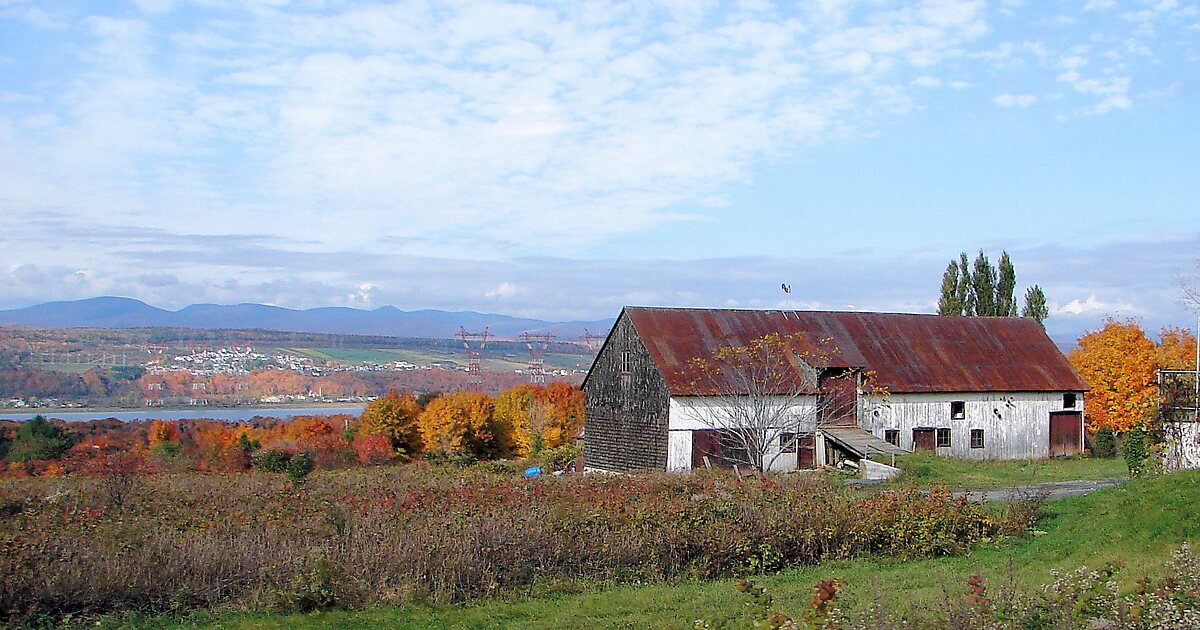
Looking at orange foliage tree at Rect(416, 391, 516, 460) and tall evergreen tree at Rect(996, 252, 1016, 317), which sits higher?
tall evergreen tree at Rect(996, 252, 1016, 317)

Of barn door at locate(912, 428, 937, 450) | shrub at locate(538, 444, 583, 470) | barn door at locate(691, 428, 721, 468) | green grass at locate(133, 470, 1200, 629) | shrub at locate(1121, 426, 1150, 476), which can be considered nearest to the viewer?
green grass at locate(133, 470, 1200, 629)

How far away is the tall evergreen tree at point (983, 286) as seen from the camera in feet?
181

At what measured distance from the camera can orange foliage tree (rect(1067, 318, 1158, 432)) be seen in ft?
152

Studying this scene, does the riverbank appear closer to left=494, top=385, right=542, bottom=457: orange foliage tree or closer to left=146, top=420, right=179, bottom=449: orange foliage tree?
left=146, top=420, right=179, bottom=449: orange foliage tree

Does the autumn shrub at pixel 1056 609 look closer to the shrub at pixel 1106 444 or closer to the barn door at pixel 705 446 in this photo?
the barn door at pixel 705 446

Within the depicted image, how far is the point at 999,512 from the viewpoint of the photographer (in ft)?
58.2

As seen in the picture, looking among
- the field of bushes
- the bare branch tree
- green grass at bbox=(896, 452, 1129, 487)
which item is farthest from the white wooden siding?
the field of bushes

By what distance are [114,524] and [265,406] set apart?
4556 inches

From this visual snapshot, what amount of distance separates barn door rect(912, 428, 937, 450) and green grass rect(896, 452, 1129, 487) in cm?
221

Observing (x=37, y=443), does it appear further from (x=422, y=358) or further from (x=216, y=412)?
(x=422, y=358)

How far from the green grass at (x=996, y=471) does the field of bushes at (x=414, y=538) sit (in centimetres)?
992

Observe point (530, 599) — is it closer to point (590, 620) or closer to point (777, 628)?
point (590, 620)

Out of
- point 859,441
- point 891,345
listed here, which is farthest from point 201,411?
point 859,441

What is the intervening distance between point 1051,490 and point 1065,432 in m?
18.0
